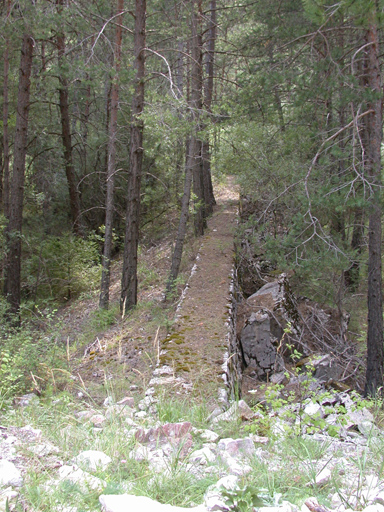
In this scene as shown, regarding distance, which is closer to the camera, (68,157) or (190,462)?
(190,462)

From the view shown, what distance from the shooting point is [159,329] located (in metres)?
7.80

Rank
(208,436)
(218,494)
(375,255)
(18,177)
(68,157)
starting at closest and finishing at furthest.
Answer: (218,494) → (208,436) → (375,255) → (18,177) → (68,157)

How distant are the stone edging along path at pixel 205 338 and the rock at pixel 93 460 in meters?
1.48

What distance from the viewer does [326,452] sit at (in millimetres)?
3348

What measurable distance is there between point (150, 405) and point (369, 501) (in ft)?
7.60

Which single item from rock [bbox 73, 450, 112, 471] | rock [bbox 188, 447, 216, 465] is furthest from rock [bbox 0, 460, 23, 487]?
rock [bbox 188, 447, 216, 465]

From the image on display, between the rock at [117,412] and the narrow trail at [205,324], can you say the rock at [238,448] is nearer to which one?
the rock at [117,412]

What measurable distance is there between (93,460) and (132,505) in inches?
28.4

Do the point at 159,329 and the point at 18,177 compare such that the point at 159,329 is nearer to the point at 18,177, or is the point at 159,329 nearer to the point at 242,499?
the point at 242,499

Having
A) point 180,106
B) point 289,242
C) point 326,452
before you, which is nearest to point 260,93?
point 180,106

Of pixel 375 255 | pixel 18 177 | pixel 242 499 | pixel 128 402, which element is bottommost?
pixel 128 402

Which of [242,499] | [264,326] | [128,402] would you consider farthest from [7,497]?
[264,326]

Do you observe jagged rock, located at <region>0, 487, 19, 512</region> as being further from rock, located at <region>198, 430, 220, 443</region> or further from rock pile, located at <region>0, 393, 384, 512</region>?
rock, located at <region>198, 430, 220, 443</region>

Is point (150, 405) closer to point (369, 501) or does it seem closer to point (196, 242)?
point (369, 501)
